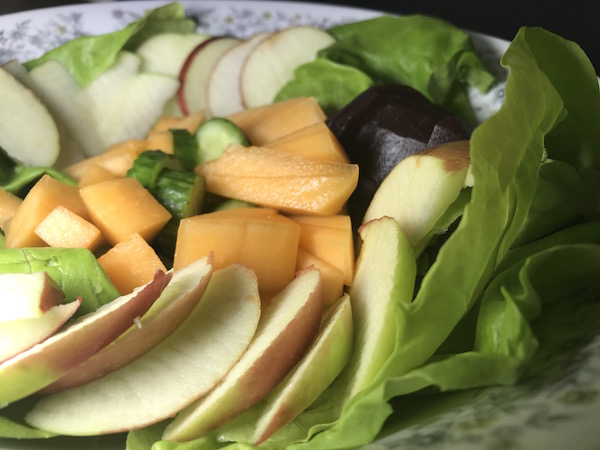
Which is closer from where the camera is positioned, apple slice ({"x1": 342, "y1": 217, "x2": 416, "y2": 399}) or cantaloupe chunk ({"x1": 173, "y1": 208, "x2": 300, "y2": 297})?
apple slice ({"x1": 342, "y1": 217, "x2": 416, "y2": 399})

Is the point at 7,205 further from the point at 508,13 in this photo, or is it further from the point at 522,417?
the point at 508,13

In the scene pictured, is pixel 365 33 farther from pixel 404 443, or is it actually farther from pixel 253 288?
pixel 404 443

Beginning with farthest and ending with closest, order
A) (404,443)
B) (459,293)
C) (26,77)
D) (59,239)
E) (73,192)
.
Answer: (26,77) < (73,192) < (59,239) < (459,293) < (404,443)

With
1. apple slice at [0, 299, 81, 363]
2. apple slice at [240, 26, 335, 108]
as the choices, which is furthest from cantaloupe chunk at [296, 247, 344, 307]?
apple slice at [240, 26, 335, 108]

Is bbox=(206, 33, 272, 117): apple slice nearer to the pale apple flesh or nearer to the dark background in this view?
the pale apple flesh

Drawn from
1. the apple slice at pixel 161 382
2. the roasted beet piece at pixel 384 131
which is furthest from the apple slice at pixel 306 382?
the roasted beet piece at pixel 384 131

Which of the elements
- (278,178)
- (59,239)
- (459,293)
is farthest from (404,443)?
(59,239)
